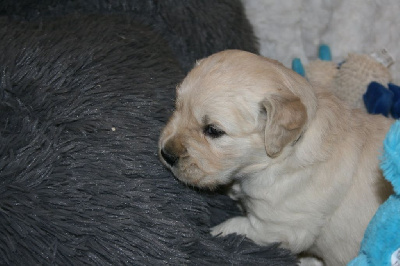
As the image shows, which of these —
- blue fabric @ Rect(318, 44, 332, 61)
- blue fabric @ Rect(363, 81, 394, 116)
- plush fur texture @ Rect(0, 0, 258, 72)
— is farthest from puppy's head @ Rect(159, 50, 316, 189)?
blue fabric @ Rect(318, 44, 332, 61)

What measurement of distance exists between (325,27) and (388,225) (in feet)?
→ 9.03

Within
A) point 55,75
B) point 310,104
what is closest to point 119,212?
point 55,75

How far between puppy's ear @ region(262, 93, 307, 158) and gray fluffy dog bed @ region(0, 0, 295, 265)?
607mm

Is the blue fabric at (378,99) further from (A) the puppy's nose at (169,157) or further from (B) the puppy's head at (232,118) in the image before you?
(A) the puppy's nose at (169,157)

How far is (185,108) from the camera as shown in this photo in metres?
2.62

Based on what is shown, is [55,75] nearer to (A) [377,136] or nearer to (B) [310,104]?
(B) [310,104]

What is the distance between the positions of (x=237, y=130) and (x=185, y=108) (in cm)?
Answer: 28

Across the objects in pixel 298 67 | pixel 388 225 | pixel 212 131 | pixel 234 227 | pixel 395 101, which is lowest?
pixel 234 227

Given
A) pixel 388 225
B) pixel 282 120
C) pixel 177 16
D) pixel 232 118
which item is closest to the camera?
pixel 388 225

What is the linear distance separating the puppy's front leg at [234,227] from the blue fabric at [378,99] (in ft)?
4.75

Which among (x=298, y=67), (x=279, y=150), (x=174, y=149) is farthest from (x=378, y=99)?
(x=174, y=149)

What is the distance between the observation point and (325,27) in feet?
14.8

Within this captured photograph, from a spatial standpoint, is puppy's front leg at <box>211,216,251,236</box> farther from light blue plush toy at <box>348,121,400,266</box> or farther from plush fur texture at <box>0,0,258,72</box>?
plush fur texture at <box>0,0,258,72</box>

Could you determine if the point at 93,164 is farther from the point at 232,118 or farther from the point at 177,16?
the point at 177,16
